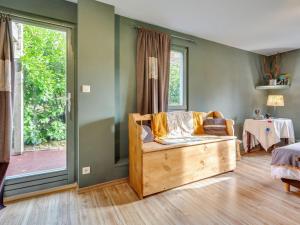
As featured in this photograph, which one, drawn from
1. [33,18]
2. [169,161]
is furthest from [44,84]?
[169,161]

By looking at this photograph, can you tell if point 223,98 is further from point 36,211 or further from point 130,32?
point 36,211

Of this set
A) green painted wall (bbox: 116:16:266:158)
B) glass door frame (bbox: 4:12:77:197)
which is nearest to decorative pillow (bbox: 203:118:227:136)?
green painted wall (bbox: 116:16:266:158)

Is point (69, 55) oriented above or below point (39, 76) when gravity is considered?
above

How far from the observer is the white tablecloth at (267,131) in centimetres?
357

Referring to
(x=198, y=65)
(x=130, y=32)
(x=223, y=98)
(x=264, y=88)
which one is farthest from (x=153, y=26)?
(x=264, y=88)

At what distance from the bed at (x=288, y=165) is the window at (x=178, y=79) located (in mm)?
1630

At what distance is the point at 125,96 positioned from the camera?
2.66 metres

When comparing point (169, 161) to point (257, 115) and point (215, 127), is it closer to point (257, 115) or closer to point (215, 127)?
point (215, 127)

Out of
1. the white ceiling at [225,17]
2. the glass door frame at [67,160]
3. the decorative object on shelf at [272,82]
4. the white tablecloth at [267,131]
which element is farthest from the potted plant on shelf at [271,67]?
the glass door frame at [67,160]

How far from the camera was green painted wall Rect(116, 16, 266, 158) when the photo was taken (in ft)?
8.68

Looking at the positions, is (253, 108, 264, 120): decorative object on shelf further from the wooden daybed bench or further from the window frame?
the window frame

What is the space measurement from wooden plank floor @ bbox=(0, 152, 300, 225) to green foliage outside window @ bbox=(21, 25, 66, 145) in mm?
816

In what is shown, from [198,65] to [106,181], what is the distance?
8.65 feet

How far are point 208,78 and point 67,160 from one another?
9.70 feet
